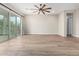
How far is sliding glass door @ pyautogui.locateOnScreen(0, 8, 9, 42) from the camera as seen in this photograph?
8.36 metres

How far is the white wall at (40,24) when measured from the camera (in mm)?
16609

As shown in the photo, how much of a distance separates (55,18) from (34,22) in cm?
280

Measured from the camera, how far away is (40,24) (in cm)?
1670

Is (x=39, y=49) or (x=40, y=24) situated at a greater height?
(x=40, y=24)

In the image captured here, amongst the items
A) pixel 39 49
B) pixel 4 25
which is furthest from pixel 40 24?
pixel 39 49

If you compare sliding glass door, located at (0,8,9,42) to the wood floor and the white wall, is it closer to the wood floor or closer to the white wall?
the wood floor

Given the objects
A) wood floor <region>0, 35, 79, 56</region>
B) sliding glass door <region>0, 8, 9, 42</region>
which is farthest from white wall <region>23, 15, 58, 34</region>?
wood floor <region>0, 35, 79, 56</region>

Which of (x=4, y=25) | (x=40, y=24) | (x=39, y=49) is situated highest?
(x=40, y=24)

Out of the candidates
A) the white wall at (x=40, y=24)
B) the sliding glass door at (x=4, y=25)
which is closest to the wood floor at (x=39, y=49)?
the sliding glass door at (x=4, y=25)

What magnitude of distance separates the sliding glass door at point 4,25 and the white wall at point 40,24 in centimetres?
709

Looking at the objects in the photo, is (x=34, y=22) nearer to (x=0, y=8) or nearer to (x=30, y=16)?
(x=30, y=16)

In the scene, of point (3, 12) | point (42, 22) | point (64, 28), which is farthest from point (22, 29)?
point (3, 12)

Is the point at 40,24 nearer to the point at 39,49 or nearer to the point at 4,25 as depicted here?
the point at 4,25

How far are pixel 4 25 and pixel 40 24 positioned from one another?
8.11m
